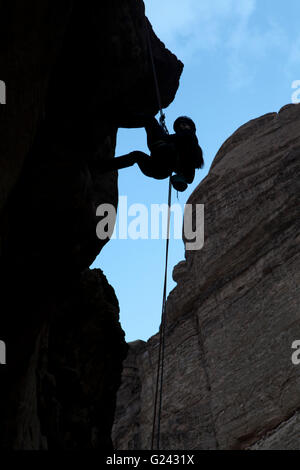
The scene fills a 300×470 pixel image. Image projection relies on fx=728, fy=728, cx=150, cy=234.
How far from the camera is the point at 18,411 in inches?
292

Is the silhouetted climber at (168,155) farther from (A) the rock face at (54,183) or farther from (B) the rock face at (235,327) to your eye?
(B) the rock face at (235,327)

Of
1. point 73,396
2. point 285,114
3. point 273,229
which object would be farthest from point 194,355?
point 73,396

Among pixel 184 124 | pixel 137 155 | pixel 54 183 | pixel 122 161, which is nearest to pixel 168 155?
pixel 137 155

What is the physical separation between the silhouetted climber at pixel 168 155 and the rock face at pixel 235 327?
1340cm

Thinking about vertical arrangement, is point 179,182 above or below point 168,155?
below

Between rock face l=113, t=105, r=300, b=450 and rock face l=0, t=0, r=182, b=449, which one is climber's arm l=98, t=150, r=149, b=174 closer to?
rock face l=0, t=0, r=182, b=449

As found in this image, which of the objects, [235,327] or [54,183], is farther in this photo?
[235,327]

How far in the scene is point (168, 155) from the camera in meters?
8.05

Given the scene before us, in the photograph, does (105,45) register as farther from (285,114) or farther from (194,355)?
(285,114)

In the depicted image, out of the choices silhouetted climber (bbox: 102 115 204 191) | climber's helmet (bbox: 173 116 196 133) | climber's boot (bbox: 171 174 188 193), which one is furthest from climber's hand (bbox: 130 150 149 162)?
climber's helmet (bbox: 173 116 196 133)

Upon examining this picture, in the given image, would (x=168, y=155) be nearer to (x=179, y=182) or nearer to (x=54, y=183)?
(x=179, y=182)

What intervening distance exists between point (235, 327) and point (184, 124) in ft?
58.8

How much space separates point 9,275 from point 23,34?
250 centimetres

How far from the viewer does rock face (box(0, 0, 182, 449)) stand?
6.89 metres
